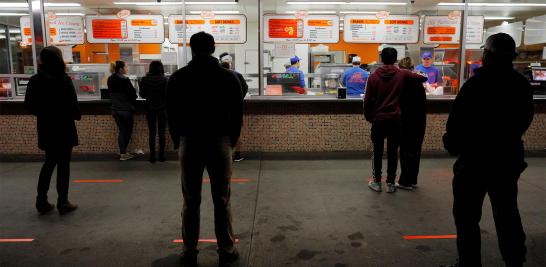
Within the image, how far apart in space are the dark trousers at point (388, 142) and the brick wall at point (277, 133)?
1.99m

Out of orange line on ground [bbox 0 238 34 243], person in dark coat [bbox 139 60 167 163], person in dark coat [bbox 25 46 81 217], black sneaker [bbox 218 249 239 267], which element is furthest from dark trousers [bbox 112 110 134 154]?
black sneaker [bbox 218 249 239 267]

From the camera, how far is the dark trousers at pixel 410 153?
471 cm

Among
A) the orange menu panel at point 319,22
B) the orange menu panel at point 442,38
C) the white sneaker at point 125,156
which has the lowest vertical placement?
the white sneaker at point 125,156

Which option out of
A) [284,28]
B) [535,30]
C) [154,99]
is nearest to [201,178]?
[154,99]

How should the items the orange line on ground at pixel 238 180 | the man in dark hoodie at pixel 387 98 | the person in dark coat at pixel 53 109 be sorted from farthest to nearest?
the orange line on ground at pixel 238 180
the man in dark hoodie at pixel 387 98
the person in dark coat at pixel 53 109

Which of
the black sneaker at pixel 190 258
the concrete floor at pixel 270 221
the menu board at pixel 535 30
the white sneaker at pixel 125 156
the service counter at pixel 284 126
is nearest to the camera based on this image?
the black sneaker at pixel 190 258

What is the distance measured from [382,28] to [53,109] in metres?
5.29

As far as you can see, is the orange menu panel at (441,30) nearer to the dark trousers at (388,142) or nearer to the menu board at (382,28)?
the menu board at (382,28)

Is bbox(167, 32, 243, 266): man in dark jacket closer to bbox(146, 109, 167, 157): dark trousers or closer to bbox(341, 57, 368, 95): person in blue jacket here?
bbox(146, 109, 167, 157): dark trousers

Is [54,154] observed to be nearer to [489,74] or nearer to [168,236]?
[168,236]

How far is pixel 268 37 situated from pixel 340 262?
15.3 feet

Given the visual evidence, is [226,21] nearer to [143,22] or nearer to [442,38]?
[143,22]

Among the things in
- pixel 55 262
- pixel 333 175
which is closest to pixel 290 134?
pixel 333 175

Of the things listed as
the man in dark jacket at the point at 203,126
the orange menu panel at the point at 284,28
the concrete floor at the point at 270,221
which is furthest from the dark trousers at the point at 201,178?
the orange menu panel at the point at 284,28
